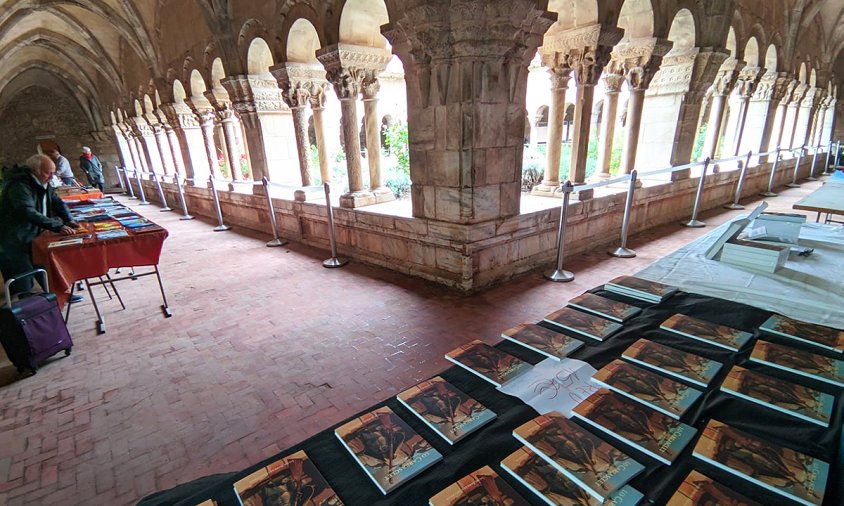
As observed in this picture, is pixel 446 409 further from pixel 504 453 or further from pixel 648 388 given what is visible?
pixel 648 388

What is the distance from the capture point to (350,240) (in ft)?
18.8

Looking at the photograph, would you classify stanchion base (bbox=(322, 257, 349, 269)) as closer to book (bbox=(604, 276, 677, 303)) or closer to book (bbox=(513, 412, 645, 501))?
book (bbox=(604, 276, 677, 303))

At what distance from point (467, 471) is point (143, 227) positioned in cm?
472

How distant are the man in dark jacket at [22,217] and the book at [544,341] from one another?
193 inches

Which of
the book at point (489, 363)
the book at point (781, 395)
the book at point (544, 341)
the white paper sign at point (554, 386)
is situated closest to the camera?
the book at point (781, 395)

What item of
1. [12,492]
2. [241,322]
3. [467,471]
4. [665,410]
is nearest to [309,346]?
[241,322]

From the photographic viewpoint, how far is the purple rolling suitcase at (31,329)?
3.01 m

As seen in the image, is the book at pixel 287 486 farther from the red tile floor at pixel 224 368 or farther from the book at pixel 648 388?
the red tile floor at pixel 224 368

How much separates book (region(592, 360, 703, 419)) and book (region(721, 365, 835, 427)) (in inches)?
5.4

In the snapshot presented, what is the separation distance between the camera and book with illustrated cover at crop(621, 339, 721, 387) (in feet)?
4.16

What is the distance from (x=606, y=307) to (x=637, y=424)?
799mm

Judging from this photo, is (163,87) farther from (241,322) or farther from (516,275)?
(516,275)

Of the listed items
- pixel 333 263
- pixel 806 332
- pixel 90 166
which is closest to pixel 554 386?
pixel 806 332

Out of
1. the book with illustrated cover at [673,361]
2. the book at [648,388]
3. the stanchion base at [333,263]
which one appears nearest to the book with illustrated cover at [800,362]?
the book with illustrated cover at [673,361]
